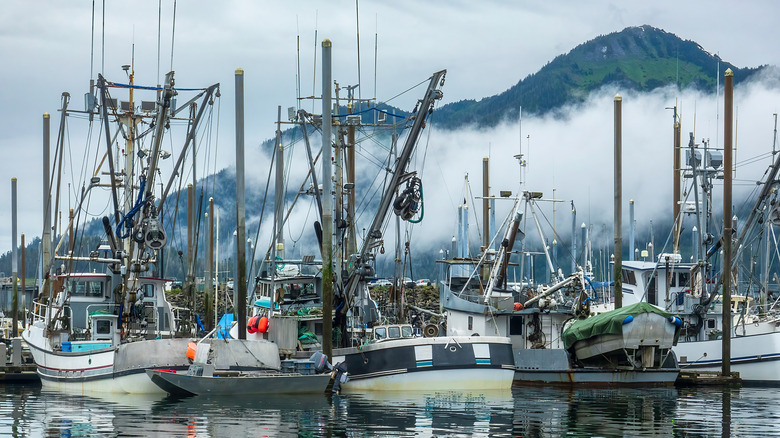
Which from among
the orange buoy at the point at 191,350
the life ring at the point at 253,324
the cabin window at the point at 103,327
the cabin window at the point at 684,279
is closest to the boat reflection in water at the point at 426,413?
the orange buoy at the point at 191,350

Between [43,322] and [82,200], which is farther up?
[82,200]

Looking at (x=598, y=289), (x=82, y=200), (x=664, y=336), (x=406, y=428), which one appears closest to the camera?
(x=406, y=428)

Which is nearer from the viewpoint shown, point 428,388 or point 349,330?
point 428,388

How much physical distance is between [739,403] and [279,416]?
13.2 metres

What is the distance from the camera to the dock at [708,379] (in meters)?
36.2

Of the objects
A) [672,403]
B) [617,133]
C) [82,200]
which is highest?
[617,133]

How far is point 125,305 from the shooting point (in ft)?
116

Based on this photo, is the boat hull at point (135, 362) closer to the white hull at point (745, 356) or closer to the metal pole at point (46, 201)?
the metal pole at point (46, 201)

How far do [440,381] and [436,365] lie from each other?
1.55 feet

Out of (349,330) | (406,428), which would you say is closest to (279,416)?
(406,428)

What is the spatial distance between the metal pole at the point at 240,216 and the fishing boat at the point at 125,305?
1.69m

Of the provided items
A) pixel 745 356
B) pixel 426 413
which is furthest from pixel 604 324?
pixel 426 413

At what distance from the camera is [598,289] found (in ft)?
221

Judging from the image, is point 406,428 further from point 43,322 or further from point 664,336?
point 43,322
